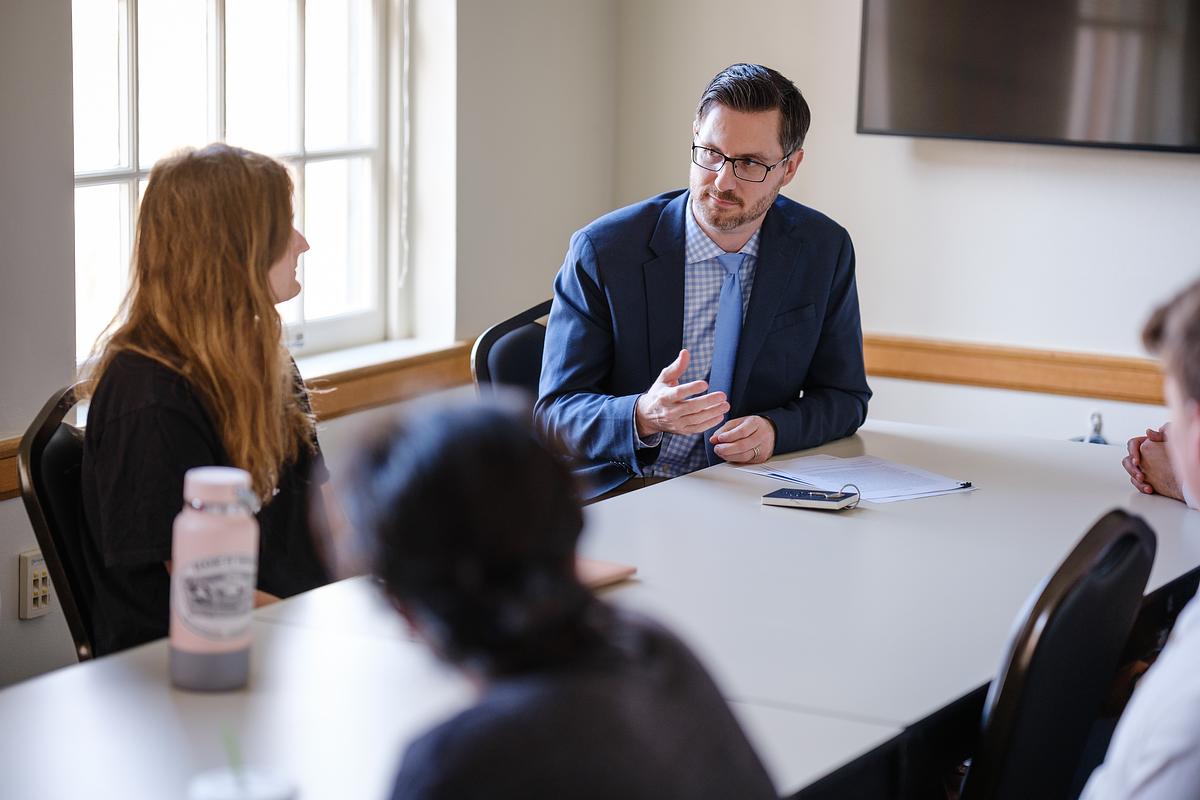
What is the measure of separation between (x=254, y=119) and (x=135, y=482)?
1.69 m

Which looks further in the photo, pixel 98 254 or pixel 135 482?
pixel 98 254

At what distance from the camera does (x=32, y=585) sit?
2.70 meters

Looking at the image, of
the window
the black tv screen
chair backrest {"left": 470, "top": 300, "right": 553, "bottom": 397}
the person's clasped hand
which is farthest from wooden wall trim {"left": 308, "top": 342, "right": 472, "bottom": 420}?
the person's clasped hand

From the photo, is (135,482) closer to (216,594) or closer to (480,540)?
(216,594)

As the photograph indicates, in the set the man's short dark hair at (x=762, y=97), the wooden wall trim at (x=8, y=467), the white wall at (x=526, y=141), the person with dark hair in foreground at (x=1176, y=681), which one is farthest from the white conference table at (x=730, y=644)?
the white wall at (x=526, y=141)

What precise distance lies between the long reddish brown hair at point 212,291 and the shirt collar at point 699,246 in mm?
1003

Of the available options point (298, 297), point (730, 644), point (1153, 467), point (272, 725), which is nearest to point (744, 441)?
point (1153, 467)

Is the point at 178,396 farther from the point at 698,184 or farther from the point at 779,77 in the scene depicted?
the point at 779,77

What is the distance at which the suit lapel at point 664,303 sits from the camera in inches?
106

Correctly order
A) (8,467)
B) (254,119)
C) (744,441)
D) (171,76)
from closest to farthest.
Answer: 1. (744,441)
2. (8,467)
3. (171,76)
4. (254,119)

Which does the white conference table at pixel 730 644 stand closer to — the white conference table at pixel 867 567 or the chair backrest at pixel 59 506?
the white conference table at pixel 867 567

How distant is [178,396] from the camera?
5.98 feet

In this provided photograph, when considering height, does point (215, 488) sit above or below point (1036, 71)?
below

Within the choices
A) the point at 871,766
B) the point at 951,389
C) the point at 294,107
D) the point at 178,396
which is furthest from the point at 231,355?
the point at 951,389
